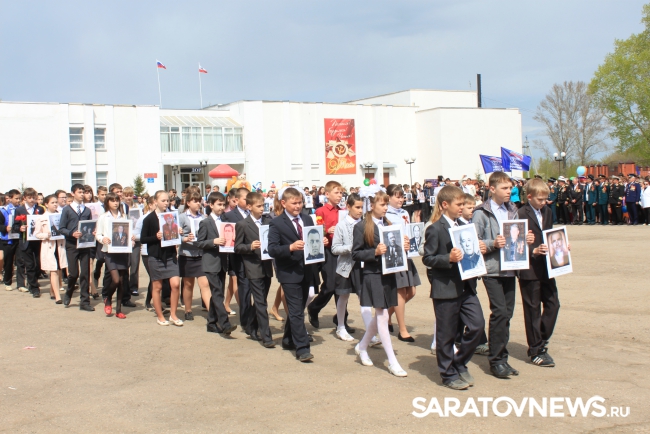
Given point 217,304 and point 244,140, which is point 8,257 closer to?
point 217,304

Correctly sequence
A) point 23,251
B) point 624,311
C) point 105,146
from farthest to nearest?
point 105,146 < point 23,251 < point 624,311

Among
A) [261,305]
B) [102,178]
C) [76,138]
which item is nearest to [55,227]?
[261,305]

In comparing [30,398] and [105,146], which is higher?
[105,146]

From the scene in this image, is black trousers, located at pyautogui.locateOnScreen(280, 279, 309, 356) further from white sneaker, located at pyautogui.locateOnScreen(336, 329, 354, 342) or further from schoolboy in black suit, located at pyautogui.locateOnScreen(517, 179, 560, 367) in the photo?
schoolboy in black suit, located at pyautogui.locateOnScreen(517, 179, 560, 367)

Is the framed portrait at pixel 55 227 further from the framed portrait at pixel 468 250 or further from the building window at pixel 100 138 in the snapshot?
the building window at pixel 100 138

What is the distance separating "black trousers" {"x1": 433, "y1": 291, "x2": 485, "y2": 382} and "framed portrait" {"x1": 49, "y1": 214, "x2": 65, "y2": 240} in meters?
8.08

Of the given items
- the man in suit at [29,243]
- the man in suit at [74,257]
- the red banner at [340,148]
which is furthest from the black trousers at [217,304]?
the red banner at [340,148]

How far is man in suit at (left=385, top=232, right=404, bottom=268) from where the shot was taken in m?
6.69

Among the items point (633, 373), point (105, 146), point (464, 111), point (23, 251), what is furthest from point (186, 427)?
point (464, 111)

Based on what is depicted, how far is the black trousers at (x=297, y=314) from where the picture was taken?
287 inches

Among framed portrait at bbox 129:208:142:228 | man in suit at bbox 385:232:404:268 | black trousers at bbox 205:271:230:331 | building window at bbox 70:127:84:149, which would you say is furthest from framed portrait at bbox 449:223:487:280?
building window at bbox 70:127:84:149

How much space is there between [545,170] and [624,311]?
62.4m

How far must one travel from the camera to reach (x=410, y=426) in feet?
17.1

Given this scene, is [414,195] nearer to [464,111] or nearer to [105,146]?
[105,146]
